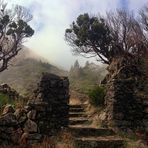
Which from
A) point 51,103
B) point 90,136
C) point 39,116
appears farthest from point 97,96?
point 39,116

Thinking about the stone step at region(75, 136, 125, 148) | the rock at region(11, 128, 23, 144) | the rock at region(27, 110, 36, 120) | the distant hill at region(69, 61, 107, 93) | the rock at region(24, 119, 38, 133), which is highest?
the distant hill at region(69, 61, 107, 93)

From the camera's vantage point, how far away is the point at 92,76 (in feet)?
109

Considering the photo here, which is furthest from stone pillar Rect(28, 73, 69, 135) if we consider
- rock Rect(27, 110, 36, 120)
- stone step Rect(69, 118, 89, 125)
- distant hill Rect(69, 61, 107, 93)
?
distant hill Rect(69, 61, 107, 93)

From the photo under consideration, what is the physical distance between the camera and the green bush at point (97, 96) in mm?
16984

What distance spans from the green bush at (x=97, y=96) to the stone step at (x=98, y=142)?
13.1 feet

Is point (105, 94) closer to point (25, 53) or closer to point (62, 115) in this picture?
point (62, 115)

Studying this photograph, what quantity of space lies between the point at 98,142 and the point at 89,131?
1182 mm

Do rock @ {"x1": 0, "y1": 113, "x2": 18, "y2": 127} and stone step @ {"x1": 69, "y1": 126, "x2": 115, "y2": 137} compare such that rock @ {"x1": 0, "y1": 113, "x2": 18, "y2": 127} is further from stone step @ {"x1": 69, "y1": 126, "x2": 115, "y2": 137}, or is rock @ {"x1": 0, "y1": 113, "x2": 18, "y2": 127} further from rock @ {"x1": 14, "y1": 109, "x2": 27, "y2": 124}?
stone step @ {"x1": 69, "y1": 126, "x2": 115, "y2": 137}

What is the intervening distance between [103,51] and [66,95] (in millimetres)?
11608

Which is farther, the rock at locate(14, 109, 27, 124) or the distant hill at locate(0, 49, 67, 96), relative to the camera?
the distant hill at locate(0, 49, 67, 96)

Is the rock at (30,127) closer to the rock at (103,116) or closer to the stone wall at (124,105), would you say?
the stone wall at (124,105)

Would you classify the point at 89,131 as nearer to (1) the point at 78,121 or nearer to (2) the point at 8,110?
(1) the point at 78,121

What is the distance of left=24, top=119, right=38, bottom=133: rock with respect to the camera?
11938mm

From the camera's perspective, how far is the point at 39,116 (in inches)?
489
